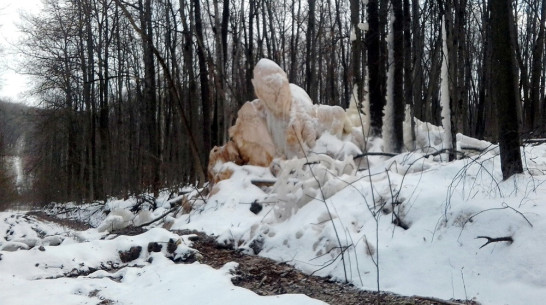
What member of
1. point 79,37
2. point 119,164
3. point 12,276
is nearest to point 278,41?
point 79,37

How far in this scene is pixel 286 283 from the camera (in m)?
5.14

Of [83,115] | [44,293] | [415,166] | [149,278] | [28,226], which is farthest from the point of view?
[83,115]

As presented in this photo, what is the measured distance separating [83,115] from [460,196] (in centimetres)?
2977

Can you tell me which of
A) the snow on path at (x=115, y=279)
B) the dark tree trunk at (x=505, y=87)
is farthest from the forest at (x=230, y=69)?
the snow on path at (x=115, y=279)

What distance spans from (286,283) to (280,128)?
6.37 metres

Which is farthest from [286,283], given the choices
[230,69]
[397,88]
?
[230,69]

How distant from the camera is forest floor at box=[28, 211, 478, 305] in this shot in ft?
14.0

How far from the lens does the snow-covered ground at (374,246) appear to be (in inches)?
165

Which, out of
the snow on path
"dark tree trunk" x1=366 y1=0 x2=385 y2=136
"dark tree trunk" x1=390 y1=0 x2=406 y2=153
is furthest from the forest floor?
"dark tree trunk" x1=366 y1=0 x2=385 y2=136

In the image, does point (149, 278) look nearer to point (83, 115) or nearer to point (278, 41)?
point (278, 41)

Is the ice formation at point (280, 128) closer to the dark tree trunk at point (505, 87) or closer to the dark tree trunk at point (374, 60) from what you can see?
the dark tree trunk at point (374, 60)

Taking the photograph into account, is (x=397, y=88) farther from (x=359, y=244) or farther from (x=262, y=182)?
(x=359, y=244)

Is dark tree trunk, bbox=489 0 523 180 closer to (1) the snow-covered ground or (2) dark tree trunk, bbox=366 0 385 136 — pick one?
(1) the snow-covered ground

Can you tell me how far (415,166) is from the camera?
7230 millimetres
